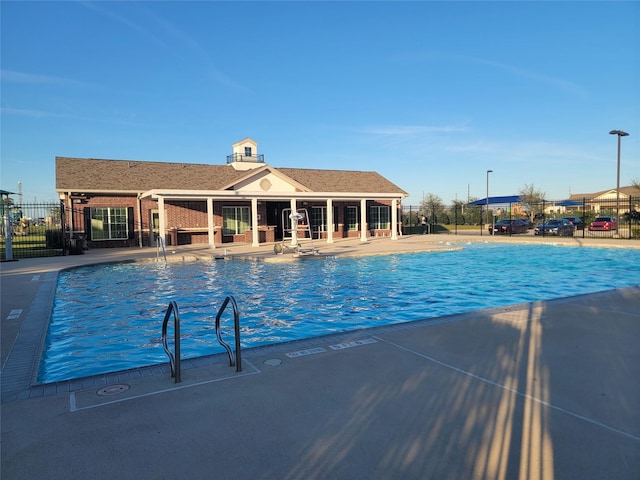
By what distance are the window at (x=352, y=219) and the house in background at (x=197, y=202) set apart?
0.07 metres

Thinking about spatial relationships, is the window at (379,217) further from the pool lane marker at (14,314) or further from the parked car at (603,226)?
the pool lane marker at (14,314)

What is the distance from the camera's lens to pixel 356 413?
3416 mm

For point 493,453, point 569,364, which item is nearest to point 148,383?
point 493,453

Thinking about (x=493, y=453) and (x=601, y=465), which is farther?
(x=493, y=453)

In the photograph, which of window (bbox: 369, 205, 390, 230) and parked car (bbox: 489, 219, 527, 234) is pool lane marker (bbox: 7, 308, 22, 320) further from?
parked car (bbox: 489, 219, 527, 234)

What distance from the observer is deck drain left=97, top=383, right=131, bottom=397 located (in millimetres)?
3934

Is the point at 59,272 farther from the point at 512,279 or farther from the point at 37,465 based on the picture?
the point at 512,279

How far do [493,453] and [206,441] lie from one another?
198 centimetres

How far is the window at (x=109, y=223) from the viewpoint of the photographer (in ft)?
71.0

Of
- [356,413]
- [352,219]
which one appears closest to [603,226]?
[352,219]

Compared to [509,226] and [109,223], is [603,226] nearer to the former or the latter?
[509,226]

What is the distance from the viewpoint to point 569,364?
4.43m

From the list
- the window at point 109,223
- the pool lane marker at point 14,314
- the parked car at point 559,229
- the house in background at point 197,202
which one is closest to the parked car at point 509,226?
the parked car at point 559,229

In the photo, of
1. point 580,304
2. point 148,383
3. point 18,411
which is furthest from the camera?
point 580,304
